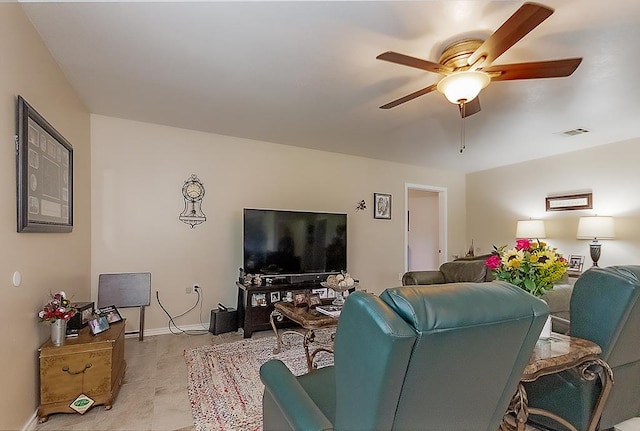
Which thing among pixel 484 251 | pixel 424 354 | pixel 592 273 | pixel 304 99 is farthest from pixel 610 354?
pixel 484 251

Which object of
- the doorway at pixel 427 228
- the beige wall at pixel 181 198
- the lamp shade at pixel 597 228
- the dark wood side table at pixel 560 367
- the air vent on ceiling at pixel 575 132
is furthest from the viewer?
the doorway at pixel 427 228

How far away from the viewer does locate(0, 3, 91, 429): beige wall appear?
1739 millimetres

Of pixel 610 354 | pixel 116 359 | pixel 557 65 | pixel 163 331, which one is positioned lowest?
pixel 163 331

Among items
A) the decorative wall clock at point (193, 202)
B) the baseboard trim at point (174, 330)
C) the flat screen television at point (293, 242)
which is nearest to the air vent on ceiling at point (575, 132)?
the flat screen television at point (293, 242)

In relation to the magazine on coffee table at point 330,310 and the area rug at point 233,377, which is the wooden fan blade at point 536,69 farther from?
the area rug at point 233,377

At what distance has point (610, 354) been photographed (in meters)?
1.69

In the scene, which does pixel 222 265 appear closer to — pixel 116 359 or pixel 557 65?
pixel 116 359

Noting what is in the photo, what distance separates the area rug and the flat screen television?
0.91 meters

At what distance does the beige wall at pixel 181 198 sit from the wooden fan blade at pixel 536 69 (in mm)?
3148

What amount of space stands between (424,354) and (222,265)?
377 centimetres

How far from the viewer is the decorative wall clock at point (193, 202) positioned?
409cm

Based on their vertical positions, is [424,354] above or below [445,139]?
below

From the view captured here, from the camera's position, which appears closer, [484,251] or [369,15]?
[369,15]

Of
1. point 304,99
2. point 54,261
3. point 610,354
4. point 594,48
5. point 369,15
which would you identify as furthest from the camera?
point 304,99
